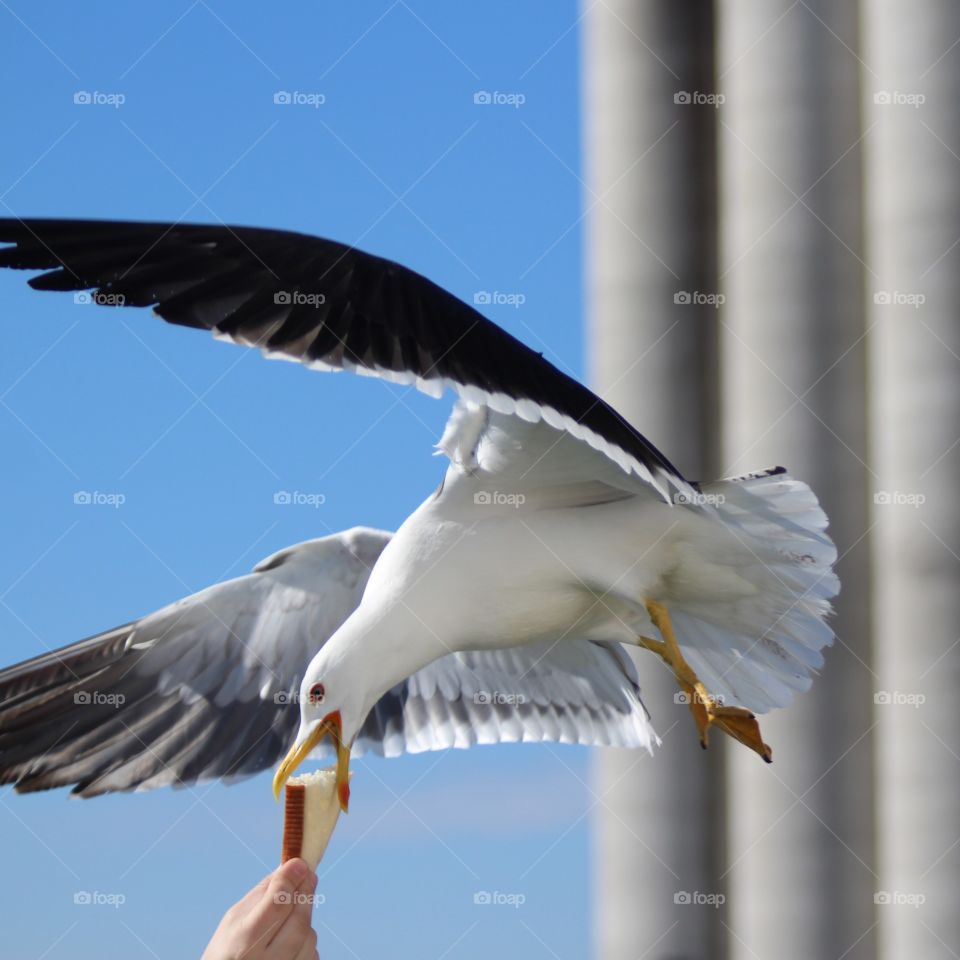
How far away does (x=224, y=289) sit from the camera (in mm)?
3227

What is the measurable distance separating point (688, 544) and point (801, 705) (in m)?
1.36

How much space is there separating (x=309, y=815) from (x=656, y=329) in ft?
9.69

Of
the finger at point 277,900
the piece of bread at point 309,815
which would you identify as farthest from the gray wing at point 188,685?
the finger at point 277,900

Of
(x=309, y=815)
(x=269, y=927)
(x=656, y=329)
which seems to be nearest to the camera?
(x=269, y=927)

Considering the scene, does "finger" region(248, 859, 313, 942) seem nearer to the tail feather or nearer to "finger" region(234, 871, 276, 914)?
"finger" region(234, 871, 276, 914)

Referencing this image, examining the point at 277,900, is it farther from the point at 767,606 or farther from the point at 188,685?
the point at 188,685

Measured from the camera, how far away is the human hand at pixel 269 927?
2.48 m

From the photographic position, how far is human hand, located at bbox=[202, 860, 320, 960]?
248 centimetres

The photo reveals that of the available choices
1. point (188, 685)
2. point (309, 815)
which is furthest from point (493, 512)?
point (188, 685)

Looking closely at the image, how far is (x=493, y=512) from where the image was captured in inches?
155

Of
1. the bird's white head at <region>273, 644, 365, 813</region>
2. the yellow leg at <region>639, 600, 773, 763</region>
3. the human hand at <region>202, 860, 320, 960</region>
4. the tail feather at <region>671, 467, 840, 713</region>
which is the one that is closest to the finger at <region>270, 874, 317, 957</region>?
the human hand at <region>202, 860, 320, 960</region>

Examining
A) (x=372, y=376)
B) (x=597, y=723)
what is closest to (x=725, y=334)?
(x=597, y=723)

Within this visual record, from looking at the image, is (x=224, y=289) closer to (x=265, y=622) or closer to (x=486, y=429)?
(x=486, y=429)

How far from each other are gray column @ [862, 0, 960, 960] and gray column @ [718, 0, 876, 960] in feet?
0.26
